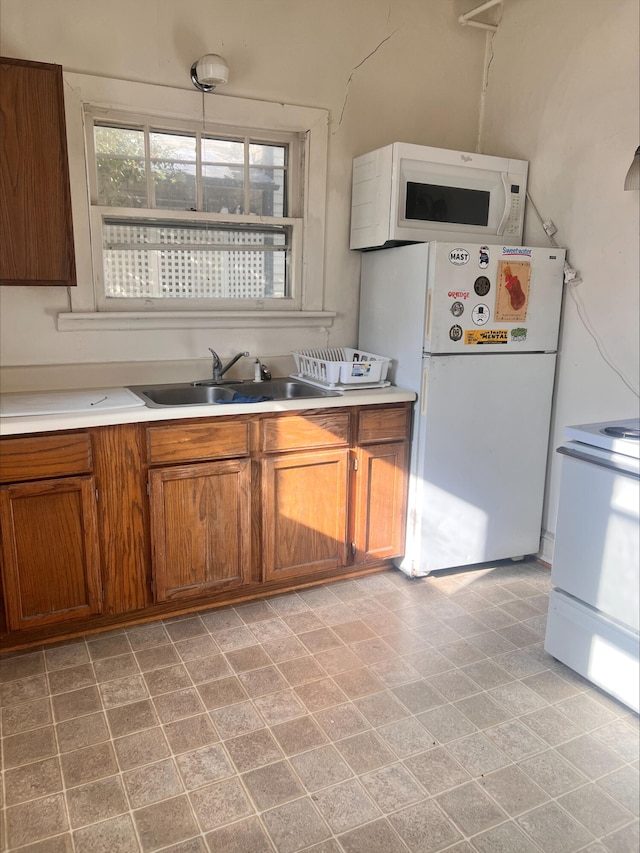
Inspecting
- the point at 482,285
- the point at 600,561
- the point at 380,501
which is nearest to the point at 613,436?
the point at 600,561

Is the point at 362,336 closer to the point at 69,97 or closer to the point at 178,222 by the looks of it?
the point at 178,222

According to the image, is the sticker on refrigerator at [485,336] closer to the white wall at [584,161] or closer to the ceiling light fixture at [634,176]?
the white wall at [584,161]

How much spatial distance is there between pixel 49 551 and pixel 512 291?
2.16 metres

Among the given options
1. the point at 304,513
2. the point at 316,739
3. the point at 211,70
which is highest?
the point at 211,70

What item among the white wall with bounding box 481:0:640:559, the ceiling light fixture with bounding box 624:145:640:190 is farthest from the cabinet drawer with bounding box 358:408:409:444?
the ceiling light fixture with bounding box 624:145:640:190

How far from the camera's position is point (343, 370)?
113 inches

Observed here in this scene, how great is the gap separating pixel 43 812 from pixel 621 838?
147 centimetres

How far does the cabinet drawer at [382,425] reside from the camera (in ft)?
9.36

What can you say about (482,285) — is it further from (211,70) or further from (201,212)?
(211,70)

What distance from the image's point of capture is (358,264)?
3.31 m

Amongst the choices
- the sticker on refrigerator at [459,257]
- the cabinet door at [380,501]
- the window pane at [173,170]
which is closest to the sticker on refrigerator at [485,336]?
the sticker on refrigerator at [459,257]

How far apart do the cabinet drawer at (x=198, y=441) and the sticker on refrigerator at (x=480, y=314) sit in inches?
42.8

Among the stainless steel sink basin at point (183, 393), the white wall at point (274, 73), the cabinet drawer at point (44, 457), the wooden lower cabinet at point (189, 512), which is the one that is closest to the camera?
the cabinet drawer at point (44, 457)

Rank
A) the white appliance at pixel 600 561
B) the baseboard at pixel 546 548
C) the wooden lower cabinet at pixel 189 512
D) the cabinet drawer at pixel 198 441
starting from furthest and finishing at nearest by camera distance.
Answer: the baseboard at pixel 546 548 → the cabinet drawer at pixel 198 441 → the wooden lower cabinet at pixel 189 512 → the white appliance at pixel 600 561
